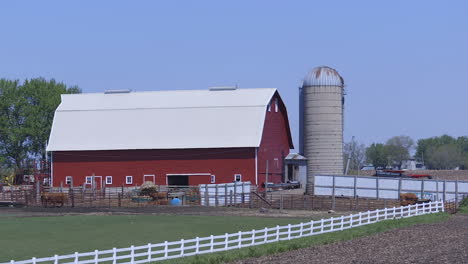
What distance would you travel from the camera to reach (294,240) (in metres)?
30.8

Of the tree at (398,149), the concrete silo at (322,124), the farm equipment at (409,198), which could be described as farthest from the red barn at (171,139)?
the tree at (398,149)

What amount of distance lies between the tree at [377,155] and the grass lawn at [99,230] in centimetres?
12540

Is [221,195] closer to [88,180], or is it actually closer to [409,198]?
[409,198]

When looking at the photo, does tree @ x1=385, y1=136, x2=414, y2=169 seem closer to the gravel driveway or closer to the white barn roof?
the white barn roof

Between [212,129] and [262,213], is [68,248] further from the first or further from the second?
[212,129]

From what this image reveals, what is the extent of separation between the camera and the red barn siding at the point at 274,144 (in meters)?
65.6

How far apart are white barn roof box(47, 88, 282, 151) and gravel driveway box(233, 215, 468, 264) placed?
33.3 meters

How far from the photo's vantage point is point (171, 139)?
66750 mm

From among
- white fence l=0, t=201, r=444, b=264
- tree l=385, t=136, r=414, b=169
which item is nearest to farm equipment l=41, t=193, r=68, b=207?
white fence l=0, t=201, r=444, b=264

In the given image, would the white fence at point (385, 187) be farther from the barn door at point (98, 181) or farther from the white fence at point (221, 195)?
the barn door at point (98, 181)

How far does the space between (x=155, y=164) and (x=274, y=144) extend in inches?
396

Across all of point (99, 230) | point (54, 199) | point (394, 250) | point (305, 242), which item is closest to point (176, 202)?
point (54, 199)

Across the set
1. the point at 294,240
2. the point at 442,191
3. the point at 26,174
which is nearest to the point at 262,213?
the point at 442,191

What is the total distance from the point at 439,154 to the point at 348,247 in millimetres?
144894
